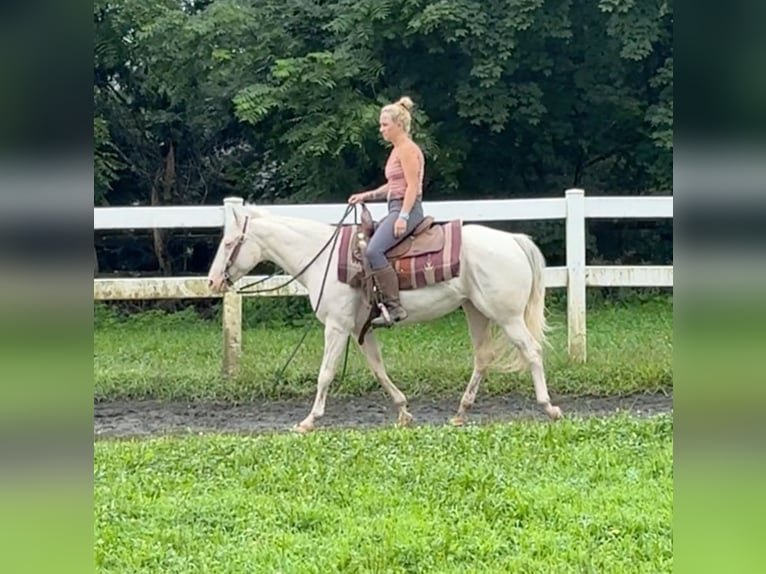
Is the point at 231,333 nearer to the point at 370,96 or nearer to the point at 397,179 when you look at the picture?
the point at 397,179

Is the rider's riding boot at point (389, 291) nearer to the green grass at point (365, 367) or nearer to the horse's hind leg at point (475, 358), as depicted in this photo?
the horse's hind leg at point (475, 358)

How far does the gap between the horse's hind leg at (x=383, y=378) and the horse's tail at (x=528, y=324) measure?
1.95 feet

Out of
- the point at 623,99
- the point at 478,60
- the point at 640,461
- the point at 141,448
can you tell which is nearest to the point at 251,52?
the point at 478,60

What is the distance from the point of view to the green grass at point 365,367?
693 centimetres

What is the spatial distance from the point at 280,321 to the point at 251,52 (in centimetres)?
390

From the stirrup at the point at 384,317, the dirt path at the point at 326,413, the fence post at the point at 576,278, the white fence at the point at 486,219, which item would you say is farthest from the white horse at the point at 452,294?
the fence post at the point at 576,278

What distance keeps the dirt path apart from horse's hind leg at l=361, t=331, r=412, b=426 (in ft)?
0.41

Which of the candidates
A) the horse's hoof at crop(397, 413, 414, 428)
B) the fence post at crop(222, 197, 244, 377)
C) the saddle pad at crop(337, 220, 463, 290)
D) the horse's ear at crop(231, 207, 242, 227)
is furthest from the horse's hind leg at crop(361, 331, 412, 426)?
the fence post at crop(222, 197, 244, 377)

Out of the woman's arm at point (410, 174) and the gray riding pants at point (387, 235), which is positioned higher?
the woman's arm at point (410, 174)

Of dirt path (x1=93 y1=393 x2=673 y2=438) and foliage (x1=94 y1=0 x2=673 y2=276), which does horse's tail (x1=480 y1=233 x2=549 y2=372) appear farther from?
foliage (x1=94 y1=0 x2=673 y2=276)

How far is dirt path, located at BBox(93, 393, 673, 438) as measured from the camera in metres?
5.99

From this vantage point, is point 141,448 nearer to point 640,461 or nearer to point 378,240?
point 378,240

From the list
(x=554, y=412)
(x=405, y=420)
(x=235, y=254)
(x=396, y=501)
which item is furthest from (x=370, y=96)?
(x=396, y=501)

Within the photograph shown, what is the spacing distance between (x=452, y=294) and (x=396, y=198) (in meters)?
0.75
